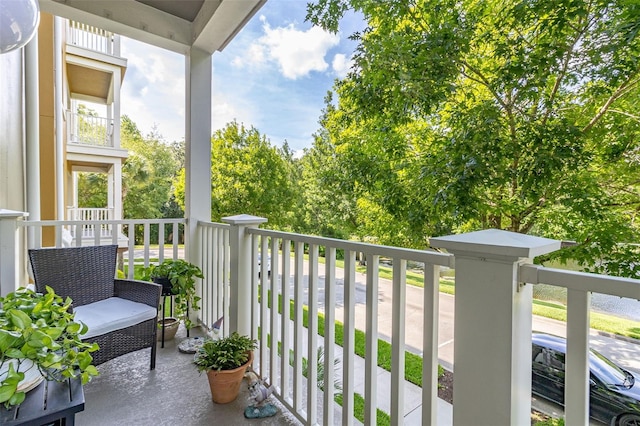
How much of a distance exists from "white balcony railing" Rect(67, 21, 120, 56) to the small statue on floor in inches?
338

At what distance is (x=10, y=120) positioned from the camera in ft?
11.0

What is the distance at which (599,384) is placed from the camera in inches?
117

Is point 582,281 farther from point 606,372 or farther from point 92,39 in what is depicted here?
point 92,39

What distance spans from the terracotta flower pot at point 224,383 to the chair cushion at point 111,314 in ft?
2.18

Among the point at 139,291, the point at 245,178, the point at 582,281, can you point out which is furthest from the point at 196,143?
the point at 245,178

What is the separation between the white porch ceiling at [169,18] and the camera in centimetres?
268

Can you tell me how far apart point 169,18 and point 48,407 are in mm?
3287

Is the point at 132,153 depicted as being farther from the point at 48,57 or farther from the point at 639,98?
the point at 639,98

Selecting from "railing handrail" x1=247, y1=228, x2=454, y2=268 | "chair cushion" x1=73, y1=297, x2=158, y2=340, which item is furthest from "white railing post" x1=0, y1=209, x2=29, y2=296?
"railing handrail" x1=247, y1=228, x2=454, y2=268

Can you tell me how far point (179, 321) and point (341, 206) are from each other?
252 inches

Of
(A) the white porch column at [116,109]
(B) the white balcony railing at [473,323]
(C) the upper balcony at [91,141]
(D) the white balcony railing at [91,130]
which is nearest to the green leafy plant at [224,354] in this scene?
(B) the white balcony railing at [473,323]

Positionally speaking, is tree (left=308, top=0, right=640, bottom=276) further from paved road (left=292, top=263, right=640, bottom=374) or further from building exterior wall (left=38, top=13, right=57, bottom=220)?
building exterior wall (left=38, top=13, right=57, bottom=220)

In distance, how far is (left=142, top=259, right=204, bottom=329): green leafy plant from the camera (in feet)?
9.18

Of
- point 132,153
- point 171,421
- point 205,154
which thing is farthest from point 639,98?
point 132,153
